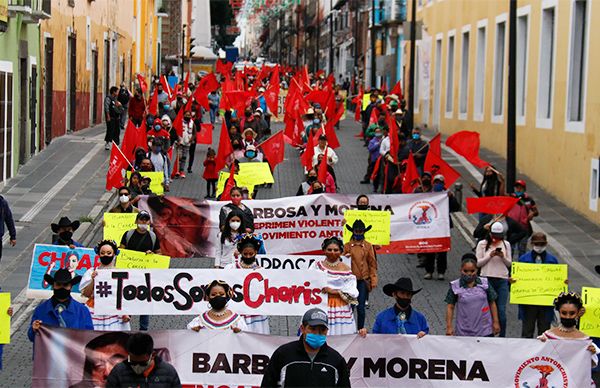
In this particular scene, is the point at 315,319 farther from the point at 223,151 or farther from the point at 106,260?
the point at 223,151

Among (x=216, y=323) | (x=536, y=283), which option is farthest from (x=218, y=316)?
(x=536, y=283)

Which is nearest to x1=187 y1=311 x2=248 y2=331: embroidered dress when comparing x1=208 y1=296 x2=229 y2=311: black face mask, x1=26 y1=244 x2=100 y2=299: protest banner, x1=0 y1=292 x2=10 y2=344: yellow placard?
x1=208 y1=296 x2=229 y2=311: black face mask

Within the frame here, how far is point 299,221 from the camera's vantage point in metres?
18.5

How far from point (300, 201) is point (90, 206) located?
6672 millimetres

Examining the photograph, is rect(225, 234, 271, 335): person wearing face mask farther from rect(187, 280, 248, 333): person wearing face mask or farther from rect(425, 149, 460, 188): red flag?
rect(425, 149, 460, 188): red flag

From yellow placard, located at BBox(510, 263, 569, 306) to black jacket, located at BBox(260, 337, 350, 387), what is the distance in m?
5.20

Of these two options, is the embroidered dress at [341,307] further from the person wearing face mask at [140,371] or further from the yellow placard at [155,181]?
the yellow placard at [155,181]

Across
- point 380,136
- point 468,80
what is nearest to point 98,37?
point 468,80

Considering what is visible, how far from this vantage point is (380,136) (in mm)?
28375

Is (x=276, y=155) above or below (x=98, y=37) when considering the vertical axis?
below

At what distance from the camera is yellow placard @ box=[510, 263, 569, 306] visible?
43.3 feet

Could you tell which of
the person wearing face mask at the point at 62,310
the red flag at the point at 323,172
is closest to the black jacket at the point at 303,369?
the person wearing face mask at the point at 62,310

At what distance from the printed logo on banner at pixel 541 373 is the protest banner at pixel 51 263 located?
4652mm

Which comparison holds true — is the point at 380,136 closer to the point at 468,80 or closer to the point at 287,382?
the point at 468,80
